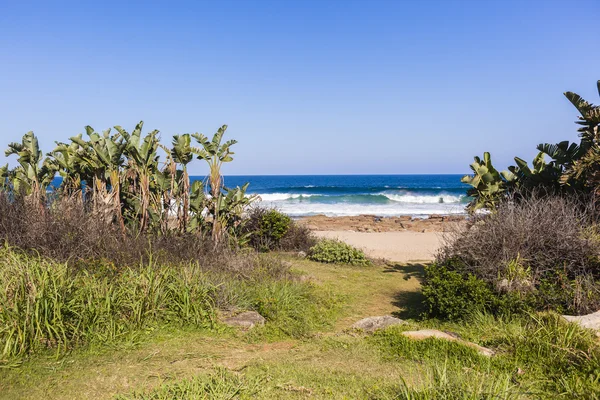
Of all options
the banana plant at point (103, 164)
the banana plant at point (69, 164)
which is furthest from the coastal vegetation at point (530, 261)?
the banana plant at point (69, 164)

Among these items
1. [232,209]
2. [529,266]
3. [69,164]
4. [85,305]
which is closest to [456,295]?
[529,266]

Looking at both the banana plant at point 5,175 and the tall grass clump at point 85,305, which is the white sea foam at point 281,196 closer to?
the banana plant at point 5,175

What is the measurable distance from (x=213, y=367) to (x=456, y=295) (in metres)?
3.94

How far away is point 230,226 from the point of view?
11195mm

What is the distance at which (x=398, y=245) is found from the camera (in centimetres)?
1770

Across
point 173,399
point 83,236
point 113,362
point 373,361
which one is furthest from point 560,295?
point 83,236

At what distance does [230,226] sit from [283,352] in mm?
5986

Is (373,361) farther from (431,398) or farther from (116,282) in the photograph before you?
(116,282)

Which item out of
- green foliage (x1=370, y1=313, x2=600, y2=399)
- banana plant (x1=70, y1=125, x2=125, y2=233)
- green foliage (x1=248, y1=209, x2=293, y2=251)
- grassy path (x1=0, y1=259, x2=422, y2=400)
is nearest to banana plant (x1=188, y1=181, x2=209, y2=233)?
banana plant (x1=70, y1=125, x2=125, y2=233)

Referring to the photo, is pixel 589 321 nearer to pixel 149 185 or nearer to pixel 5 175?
pixel 149 185

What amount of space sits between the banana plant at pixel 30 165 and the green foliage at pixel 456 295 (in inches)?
362

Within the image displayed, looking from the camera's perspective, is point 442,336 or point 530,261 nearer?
point 442,336

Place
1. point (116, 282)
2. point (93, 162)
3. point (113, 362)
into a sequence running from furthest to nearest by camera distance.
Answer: point (93, 162), point (116, 282), point (113, 362)

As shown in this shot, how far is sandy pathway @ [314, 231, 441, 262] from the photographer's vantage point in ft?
48.4
